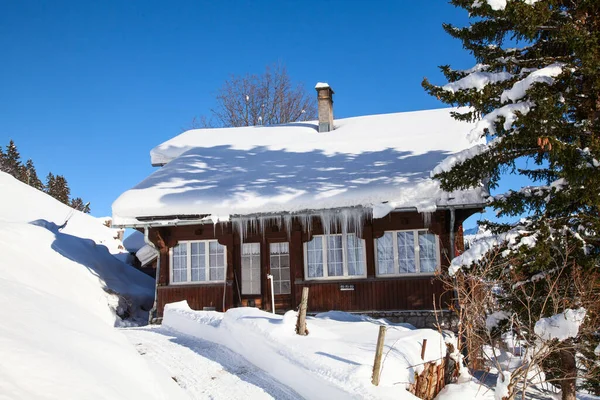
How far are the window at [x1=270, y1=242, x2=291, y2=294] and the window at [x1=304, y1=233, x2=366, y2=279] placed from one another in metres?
0.63

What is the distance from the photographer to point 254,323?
910cm

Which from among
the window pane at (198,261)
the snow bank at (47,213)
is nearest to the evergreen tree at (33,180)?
the snow bank at (47,213)

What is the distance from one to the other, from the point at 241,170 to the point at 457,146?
6.29 metres

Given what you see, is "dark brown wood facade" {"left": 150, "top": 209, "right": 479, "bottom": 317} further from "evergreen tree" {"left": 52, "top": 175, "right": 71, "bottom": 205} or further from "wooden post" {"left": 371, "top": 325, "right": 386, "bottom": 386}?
"evergreen tree" {"left": 52, "top": 175, "right": 71, "bottom": 205}

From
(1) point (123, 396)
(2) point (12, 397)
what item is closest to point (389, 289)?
(1) point (123, 396)

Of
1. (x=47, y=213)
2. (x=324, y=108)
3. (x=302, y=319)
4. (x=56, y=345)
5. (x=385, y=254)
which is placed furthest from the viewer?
(x=47, y=213)

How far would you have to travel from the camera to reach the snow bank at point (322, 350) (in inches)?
269

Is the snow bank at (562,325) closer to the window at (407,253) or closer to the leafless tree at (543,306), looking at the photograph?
the leafless tree at (543,306)

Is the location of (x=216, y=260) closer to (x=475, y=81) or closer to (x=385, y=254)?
(x=385, y=254)

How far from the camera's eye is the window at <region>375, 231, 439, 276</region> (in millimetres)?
13539

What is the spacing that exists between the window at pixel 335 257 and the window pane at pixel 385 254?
1.31 ft

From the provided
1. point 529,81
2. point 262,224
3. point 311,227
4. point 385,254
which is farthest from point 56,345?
point 385,254

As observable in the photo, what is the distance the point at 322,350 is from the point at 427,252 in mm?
6490

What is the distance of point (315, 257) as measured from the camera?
14.4 m
